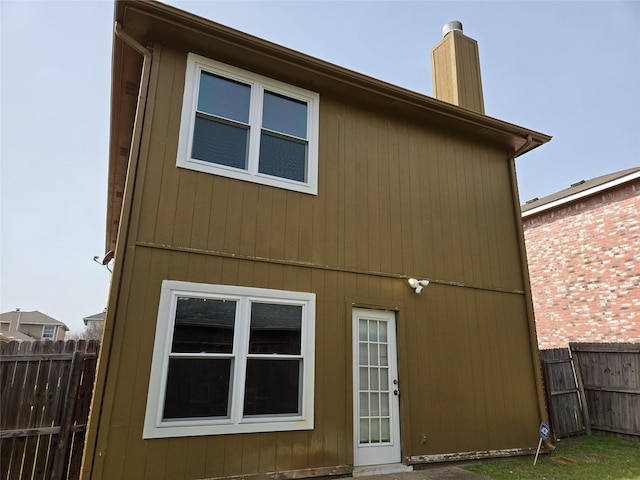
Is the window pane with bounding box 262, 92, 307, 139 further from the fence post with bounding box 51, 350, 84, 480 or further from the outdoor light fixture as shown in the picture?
the fence post with bounding box 51, 350, 84, 480

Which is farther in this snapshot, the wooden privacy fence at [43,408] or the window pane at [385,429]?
the window pane at [385,429]

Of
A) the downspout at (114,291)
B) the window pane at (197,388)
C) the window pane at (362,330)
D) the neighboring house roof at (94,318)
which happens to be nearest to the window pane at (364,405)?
the window pane at (362,330)

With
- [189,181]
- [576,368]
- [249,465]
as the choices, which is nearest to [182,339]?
[249,465]

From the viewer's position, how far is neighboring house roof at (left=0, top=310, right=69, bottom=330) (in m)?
39.1

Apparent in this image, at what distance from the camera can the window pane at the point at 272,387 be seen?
4.40 m

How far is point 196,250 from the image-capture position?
178 inches

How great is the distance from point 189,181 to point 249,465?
330cm

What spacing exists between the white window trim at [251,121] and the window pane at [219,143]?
8 cm

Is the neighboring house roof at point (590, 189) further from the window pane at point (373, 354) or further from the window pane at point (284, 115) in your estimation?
the window pane at point (284, 115)

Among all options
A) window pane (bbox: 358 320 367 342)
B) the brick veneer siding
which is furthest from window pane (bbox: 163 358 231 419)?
the brick veneer siding

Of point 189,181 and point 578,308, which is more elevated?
point 189,181

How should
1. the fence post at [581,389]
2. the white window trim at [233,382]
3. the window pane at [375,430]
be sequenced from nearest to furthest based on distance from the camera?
the white window trim at [233,382], the window pane at [375,430], the fence post at [581,389]

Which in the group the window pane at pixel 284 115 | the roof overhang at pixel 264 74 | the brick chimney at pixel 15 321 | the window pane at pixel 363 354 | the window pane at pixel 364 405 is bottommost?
the window pane at pixel 364 405

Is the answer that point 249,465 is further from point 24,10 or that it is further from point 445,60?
point 445,60
